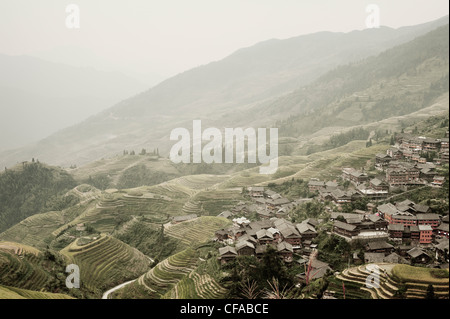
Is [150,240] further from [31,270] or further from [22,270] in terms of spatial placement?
[22,270]

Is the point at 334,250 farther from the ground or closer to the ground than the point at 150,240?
farther from the ground

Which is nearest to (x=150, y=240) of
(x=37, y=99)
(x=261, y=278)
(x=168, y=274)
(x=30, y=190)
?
(x=168, y=274)

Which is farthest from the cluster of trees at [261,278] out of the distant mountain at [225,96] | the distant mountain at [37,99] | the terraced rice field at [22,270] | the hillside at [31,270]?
the distant mountain at [37,99]

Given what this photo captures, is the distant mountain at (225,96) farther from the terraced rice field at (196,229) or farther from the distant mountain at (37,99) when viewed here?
the terraced rice field at (196,229)

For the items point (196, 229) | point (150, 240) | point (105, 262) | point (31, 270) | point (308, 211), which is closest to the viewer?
point (31, 270)

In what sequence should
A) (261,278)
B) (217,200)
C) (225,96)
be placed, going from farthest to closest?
(225,96), (217,200), (261,278)
